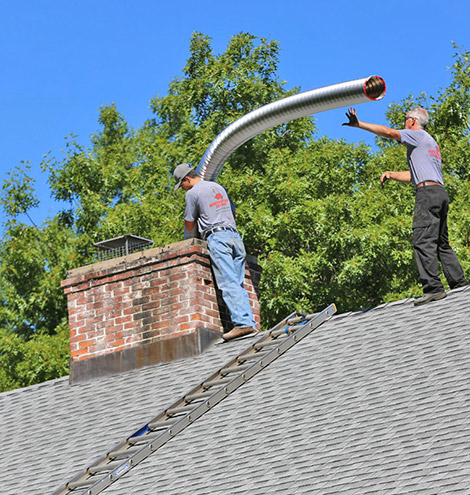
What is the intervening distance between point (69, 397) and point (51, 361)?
13.9 meters

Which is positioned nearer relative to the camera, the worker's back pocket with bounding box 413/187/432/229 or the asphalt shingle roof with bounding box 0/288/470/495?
the asphalt shingle roof with bounding box 0/288/470/495

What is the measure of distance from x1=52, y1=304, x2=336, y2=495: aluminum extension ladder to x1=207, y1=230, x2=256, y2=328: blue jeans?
2.14ft

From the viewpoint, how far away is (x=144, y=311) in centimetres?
1009

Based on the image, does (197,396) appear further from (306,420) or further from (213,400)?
(306,420)

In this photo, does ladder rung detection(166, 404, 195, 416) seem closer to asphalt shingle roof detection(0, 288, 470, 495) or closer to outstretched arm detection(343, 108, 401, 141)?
asphalt shingle roof detection(0, 288, 470, 495)

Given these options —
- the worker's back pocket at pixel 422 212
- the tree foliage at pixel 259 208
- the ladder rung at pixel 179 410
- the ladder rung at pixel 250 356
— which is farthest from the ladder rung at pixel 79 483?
the tree foliage at pixel 259 208

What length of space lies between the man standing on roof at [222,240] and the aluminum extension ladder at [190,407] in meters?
0.68

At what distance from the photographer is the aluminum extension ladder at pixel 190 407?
705 cm

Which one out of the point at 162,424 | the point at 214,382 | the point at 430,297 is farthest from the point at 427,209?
the point at 162,424

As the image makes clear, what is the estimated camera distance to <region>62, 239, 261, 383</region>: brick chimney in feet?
32.1

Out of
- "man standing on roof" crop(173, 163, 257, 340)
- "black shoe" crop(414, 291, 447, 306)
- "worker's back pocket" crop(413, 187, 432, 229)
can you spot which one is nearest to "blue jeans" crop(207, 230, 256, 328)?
"man standing on roof" crop(173, 163, 257, 340)

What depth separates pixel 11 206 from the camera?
28.1 metres

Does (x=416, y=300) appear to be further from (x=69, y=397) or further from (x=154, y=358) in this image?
(x=69, y=397)

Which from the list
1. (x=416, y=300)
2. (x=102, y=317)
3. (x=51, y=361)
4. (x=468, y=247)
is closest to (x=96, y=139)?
(x=51, y=361)
